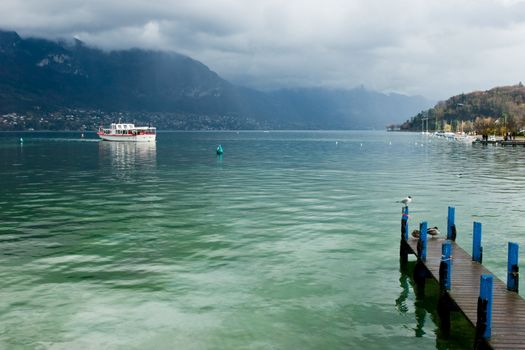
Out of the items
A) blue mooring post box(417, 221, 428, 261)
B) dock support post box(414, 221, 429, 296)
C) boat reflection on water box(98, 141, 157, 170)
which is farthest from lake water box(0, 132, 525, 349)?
boat reflection on water box(98, 141, 157, 170)

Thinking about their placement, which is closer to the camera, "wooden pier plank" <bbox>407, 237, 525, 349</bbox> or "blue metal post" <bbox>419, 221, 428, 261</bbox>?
"wooden pier plank" <bbox>407, 237, 525, 349</bbox>

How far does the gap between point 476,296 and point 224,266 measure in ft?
45.3

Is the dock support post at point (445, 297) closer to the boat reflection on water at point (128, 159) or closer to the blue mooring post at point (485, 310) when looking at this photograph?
the blue mooring post at point (485, 310)

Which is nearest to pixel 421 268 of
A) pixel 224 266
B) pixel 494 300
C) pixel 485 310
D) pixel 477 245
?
pixel 477 245

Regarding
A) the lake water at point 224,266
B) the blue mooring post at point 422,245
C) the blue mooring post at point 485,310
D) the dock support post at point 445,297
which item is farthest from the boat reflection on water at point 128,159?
the blue mooring post at point 485,310

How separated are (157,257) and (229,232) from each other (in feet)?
26.2

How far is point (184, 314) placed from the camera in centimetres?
2202

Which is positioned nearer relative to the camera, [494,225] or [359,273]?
[359,273]

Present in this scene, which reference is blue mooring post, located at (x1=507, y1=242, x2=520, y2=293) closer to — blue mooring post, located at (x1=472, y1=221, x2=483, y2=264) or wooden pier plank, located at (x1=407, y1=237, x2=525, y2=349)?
wooden pier plank, located at (x1=407, y1=237, x2=525, y2=349)

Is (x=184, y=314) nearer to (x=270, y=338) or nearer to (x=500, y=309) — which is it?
(x=270, y=338)

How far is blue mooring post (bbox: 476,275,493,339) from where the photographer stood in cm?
1659

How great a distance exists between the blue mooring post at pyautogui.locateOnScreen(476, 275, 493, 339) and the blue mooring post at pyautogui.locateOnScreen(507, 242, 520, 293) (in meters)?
5.43

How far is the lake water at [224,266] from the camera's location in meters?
20.3

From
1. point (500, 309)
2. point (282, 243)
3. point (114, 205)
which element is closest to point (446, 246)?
point (500, 309)
